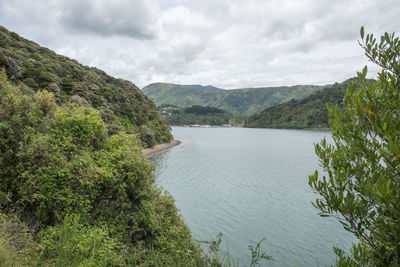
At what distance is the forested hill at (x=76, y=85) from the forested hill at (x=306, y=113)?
12129 cm

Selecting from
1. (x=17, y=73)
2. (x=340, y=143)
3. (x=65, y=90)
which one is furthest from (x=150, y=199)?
(x=65, y=90)

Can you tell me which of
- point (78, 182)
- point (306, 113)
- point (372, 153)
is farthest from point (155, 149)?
point (306, 113)

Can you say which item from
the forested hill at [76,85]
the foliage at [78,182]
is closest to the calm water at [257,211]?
the foliage at [78,182]

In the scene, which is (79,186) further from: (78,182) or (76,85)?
(76,85)

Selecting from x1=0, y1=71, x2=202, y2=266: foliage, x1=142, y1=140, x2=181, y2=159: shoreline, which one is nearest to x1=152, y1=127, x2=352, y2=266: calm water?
x1=0, y1=71, x2=202, y2=266: foliage

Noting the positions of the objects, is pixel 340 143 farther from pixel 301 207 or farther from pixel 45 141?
pixel 301 207

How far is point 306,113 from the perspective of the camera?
543 feet

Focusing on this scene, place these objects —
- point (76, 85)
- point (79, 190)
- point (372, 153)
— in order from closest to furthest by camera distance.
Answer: point (372, 153)
point (79, 190)
point (76, 85)

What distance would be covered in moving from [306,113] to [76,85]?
161m

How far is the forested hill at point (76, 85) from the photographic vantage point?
34625 mm

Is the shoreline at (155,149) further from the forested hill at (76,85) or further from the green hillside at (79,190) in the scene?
the green hillside at (79,190)

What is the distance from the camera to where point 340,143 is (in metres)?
4.74

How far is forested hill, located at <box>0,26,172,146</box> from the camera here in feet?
114

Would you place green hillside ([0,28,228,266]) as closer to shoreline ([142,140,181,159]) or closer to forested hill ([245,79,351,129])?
shoreline ([142,140,181,159])
